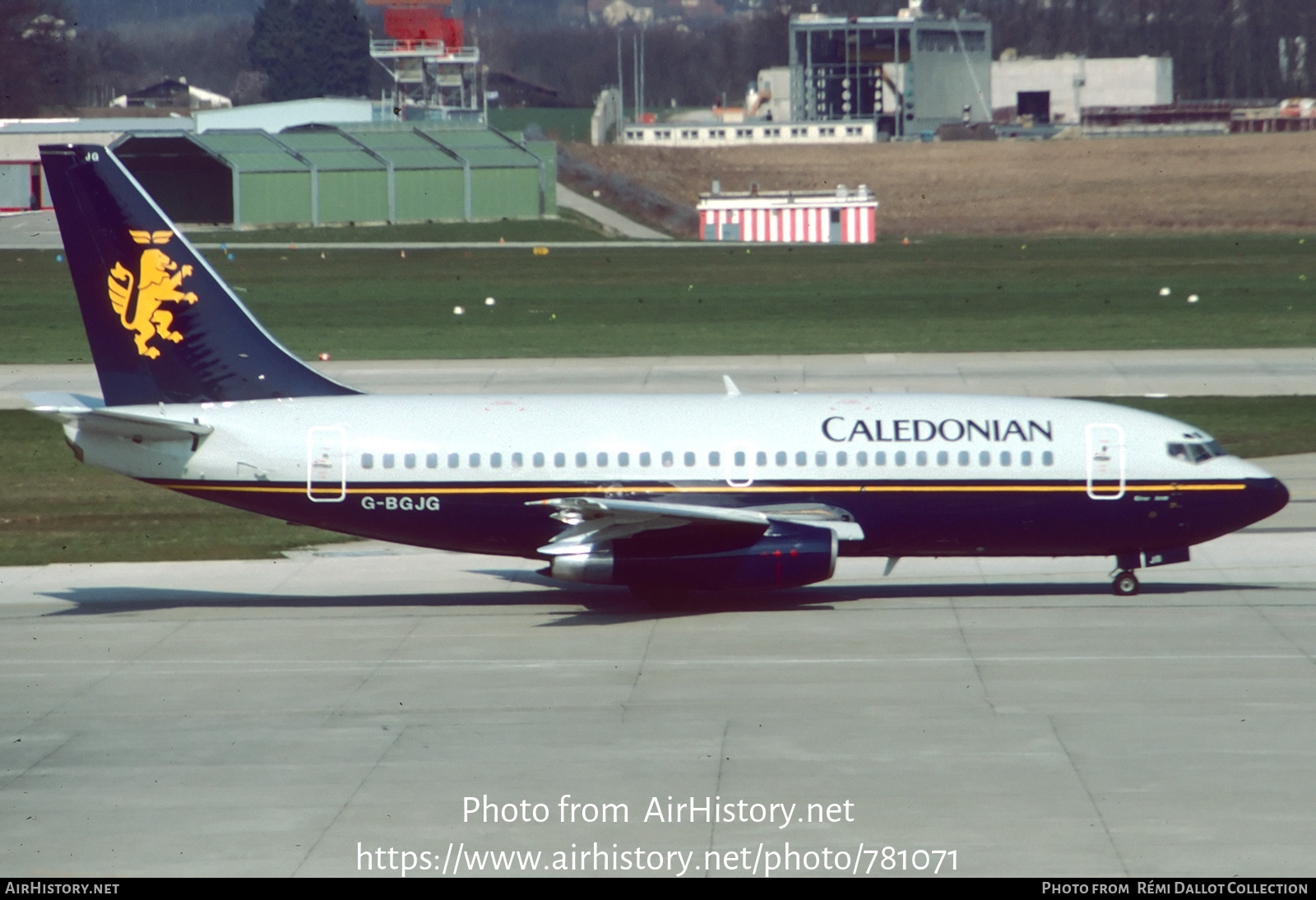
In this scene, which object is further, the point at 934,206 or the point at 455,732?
the point at 934,206

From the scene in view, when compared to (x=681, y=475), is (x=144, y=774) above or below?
below

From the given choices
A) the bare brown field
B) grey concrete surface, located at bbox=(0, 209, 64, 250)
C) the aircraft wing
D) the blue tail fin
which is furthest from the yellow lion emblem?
the bare brown field

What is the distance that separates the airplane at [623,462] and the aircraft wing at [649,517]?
0.08 meters

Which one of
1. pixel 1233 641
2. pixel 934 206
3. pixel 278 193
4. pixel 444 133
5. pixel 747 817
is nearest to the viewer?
pixel 747 817

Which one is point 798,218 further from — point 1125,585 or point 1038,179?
point 1125,585

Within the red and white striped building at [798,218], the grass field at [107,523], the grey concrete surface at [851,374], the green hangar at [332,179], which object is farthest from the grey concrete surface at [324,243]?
the grass field at [107,523]

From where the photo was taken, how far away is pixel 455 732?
22469mm

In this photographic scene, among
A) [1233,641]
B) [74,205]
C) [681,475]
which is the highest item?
[74,205]

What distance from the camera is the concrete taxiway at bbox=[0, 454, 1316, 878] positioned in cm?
1789

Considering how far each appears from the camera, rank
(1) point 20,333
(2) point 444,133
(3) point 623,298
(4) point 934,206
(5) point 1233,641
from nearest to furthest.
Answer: (5) point 1233,641, (1) point 20,333, (3) point 623,298, (2) point 444,133, (4) point 934,206

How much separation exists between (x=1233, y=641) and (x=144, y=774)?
1693 cm

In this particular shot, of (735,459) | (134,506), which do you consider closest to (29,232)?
(134,506)
